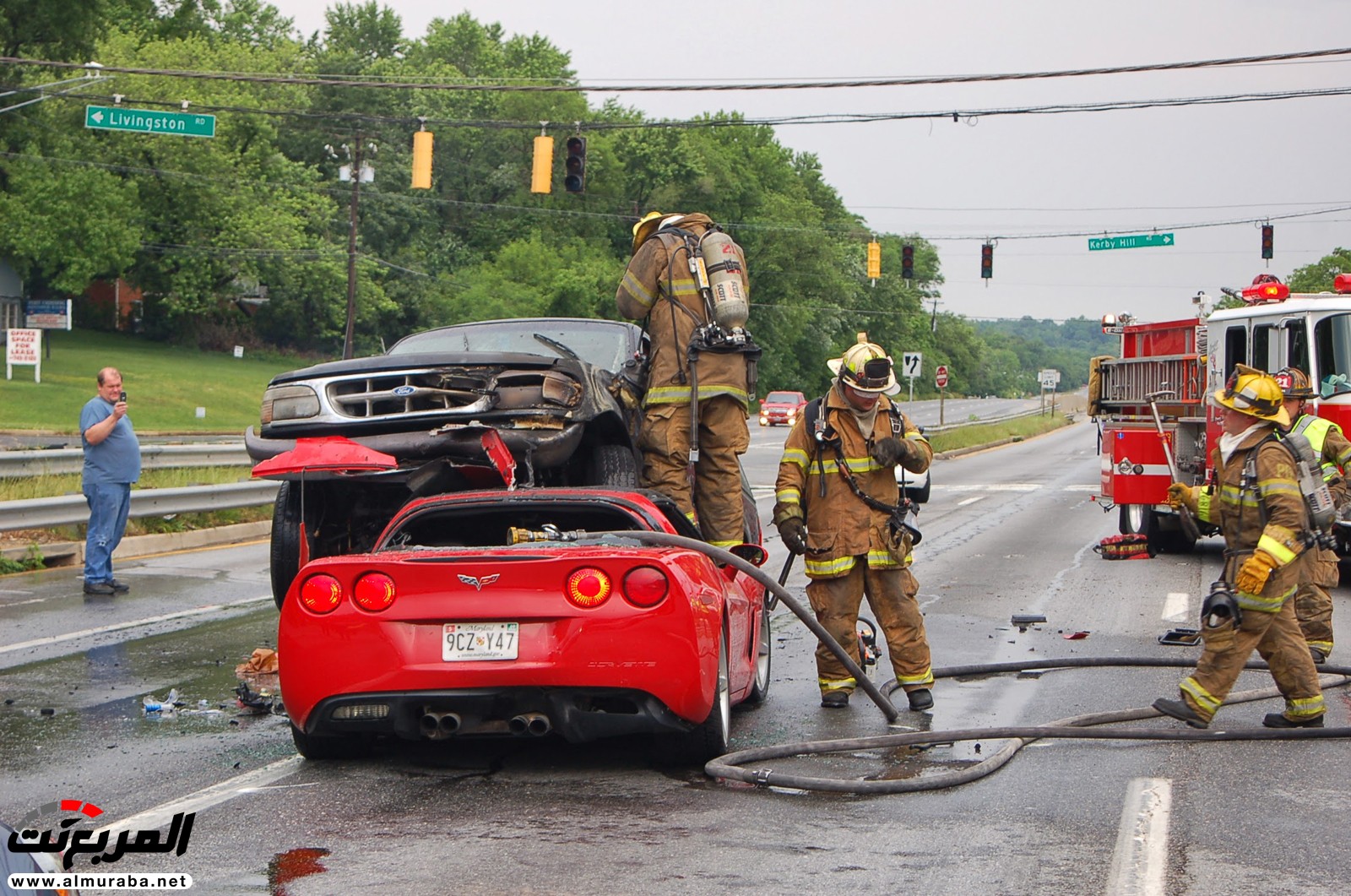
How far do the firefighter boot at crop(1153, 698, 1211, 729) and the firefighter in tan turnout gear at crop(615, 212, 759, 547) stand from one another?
259 centimetres

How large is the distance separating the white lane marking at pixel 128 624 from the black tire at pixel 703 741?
5.21m

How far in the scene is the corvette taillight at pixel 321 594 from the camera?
19.7ft

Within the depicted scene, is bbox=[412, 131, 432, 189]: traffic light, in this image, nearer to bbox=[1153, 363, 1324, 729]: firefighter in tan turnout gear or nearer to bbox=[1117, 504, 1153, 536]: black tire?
bbox=[1117, 504, 1153, 536]: black tire

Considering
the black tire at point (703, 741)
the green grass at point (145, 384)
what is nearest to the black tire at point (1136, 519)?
the black tire at point (703, 741)

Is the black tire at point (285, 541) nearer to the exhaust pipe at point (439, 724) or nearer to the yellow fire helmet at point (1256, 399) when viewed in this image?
the exhaust pipe at point (439, 724)

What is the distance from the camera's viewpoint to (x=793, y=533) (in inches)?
306

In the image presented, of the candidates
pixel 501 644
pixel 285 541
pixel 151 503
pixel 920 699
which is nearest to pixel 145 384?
pixel 151 503

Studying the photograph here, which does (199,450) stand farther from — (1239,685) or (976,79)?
(1239,685)

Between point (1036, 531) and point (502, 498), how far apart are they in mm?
14619

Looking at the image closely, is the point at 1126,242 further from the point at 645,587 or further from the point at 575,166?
the point at 645,587

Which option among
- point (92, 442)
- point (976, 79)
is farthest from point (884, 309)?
point (92, 442)

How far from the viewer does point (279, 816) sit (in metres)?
5.51

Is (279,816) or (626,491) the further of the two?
(626,491)

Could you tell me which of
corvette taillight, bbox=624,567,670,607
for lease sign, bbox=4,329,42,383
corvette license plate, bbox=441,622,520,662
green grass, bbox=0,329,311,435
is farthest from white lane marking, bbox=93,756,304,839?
for lease sign, bbox=4,329,42,383
